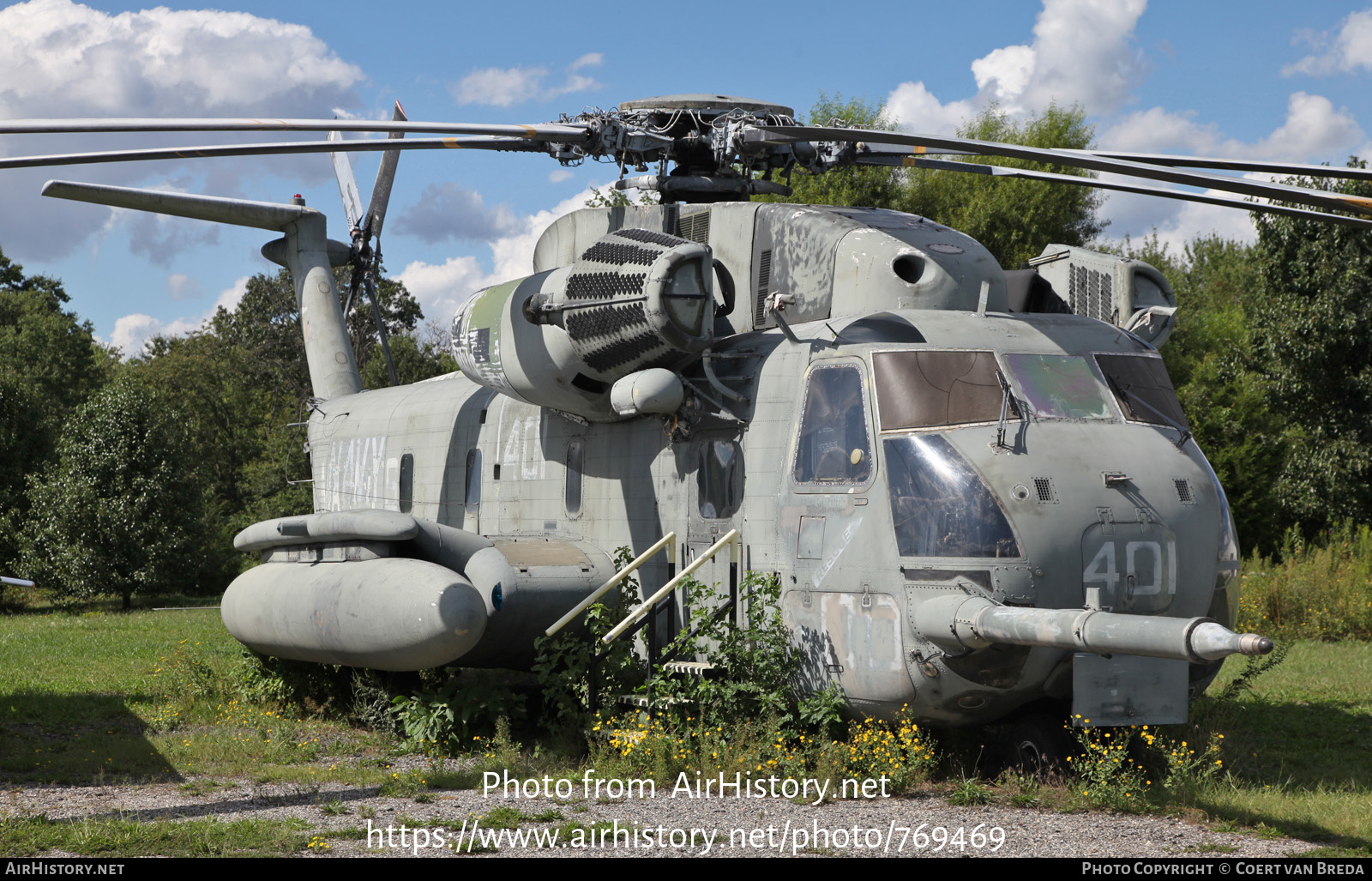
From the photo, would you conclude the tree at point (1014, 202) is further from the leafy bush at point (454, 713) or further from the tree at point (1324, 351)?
the leafy bush at point (454, 713)

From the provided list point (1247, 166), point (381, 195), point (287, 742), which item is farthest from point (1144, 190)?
point (381, 195)

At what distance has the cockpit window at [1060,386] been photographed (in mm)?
8281

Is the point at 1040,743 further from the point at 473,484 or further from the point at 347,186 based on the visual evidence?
the point at 347,186

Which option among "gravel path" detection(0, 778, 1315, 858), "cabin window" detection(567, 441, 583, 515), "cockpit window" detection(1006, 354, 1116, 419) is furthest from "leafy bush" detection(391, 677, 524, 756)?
"cockpit window" detection(1006, 354, 1116, 419)

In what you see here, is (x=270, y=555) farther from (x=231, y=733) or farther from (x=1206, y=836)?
(x=1206, y=836)

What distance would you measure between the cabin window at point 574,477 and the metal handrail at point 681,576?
76.7 inches

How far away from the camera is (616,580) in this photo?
9633mm

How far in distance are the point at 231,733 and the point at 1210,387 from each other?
91.5 feet

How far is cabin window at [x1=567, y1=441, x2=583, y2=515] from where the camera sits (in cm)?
1102

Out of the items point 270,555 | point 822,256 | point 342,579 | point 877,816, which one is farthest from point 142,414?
point 877,816

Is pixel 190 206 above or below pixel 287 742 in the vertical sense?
above

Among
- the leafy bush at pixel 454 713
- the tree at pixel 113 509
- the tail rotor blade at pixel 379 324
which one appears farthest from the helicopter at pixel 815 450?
the tree at pixel 113 509

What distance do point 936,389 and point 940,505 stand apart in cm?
90

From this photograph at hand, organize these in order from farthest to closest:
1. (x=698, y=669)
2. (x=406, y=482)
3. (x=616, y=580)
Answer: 1. (x=406, y=482)
2. (x=616, y=580)
3. (x=698, y=669)
